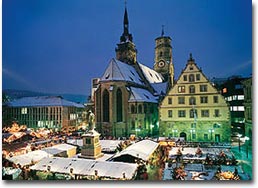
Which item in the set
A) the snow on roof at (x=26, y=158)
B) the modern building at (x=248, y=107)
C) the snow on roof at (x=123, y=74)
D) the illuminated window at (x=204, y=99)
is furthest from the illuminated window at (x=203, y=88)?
the snow on roof at (x=26, y=158)

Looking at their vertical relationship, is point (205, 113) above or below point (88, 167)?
above

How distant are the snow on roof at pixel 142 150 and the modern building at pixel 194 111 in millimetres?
396

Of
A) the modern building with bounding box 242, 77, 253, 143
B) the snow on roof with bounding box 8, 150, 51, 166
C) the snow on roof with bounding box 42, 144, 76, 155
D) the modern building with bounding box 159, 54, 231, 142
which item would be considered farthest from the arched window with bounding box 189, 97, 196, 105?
the snow on roof with bounding box 8, 150, 51, 166

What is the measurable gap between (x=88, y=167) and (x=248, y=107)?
8.91 feet

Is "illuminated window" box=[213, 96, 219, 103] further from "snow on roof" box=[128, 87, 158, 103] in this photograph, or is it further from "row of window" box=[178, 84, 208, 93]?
"snow on roof" box=[128, 87, 158, 103]

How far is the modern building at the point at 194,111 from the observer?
469 cm

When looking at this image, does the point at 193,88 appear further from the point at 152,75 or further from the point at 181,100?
the point at 152,75

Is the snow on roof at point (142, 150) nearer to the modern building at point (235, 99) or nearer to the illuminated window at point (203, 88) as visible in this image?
the illuminated window at point (203, 88)

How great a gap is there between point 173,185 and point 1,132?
123 inches

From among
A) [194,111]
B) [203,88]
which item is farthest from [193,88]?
[194,111]

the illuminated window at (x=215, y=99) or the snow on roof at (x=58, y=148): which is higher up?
the illuminated window at (x=215, y=99)

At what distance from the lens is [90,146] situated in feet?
16.1

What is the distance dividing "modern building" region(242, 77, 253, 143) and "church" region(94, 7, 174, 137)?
4.39 feet

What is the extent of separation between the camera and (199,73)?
15.6 ft
